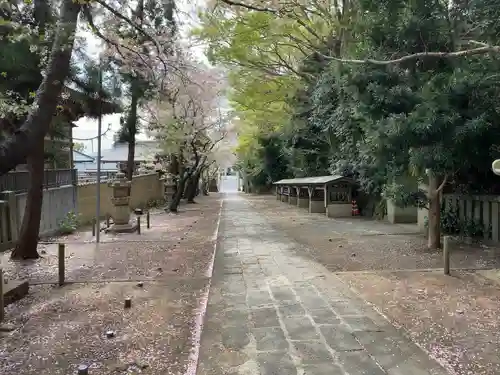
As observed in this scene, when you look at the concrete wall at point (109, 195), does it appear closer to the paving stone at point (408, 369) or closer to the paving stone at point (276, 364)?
the paving stone at point (276, 364)

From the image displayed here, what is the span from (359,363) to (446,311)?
1.88 meters

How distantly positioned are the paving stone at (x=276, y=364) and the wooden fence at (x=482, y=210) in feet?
23.3

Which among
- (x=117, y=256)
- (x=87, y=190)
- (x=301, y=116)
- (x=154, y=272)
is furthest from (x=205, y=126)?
(x=154, y=272)

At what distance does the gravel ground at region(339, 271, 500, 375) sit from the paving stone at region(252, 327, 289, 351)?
1.28 metres

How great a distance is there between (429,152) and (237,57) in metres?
11.3

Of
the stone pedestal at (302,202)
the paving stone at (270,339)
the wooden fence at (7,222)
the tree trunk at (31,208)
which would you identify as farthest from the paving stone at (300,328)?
the stone pedestal at (302,202)

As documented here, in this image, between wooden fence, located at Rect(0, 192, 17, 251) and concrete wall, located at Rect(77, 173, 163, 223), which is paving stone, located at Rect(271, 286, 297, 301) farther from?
concrete wall, located at Rect(77, 173, 163, 223)

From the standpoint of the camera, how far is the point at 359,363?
3662 millimetres

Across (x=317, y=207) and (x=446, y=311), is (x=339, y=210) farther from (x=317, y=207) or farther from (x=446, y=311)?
(x=446, y=311)

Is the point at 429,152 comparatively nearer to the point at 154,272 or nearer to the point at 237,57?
the point at 154,272

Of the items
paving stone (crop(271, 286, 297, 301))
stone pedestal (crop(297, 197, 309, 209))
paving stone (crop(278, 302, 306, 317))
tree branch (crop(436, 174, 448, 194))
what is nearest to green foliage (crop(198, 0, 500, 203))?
tree branch (crop(436, 174, 448, 194))

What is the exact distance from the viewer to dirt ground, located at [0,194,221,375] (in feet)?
12.6

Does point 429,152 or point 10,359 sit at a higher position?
point 429,152

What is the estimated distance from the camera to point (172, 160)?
26922mm
